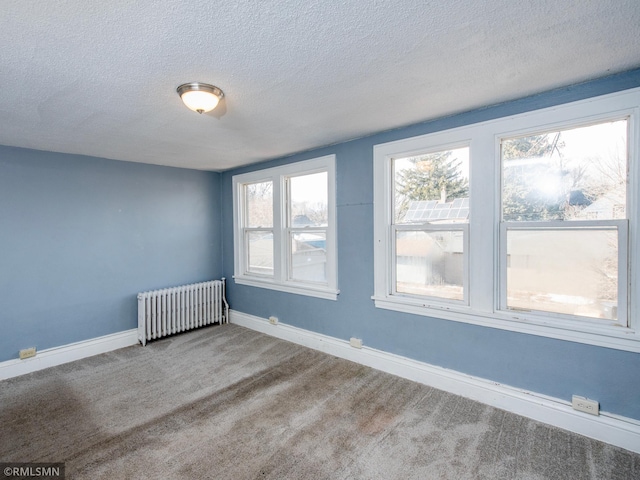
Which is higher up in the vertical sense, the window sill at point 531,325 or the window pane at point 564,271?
the window pane at point 564,271

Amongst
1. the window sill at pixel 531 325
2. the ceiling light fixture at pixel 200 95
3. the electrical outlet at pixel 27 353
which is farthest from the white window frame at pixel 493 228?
the electrical outlet at pixel 27 353

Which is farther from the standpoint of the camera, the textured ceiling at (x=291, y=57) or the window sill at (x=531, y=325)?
the window sill at (x=531, y=325)

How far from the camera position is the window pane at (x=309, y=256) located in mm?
3727

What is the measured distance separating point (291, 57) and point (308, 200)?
2.23 metres

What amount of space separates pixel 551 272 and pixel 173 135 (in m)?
3.42

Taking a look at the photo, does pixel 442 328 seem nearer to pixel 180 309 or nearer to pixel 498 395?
pixel 498 395

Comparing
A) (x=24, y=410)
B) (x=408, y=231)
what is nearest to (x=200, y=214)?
(x=24, y=410)

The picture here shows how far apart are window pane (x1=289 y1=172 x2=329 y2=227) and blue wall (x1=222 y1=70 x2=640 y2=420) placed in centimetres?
27

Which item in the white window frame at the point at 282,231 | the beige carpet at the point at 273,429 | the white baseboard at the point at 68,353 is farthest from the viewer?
the white window frame at the point at 282,231

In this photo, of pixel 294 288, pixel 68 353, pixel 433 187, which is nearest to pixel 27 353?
pixel 68 353

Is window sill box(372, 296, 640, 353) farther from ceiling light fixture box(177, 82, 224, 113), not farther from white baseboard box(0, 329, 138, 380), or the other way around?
white baseboard box(0, 329, 138, 380)

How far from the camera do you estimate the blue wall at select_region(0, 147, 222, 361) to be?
10.5 ft

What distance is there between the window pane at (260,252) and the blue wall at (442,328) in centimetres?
35

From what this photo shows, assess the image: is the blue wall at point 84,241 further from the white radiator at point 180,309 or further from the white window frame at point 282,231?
the white window frame at point 282,231
